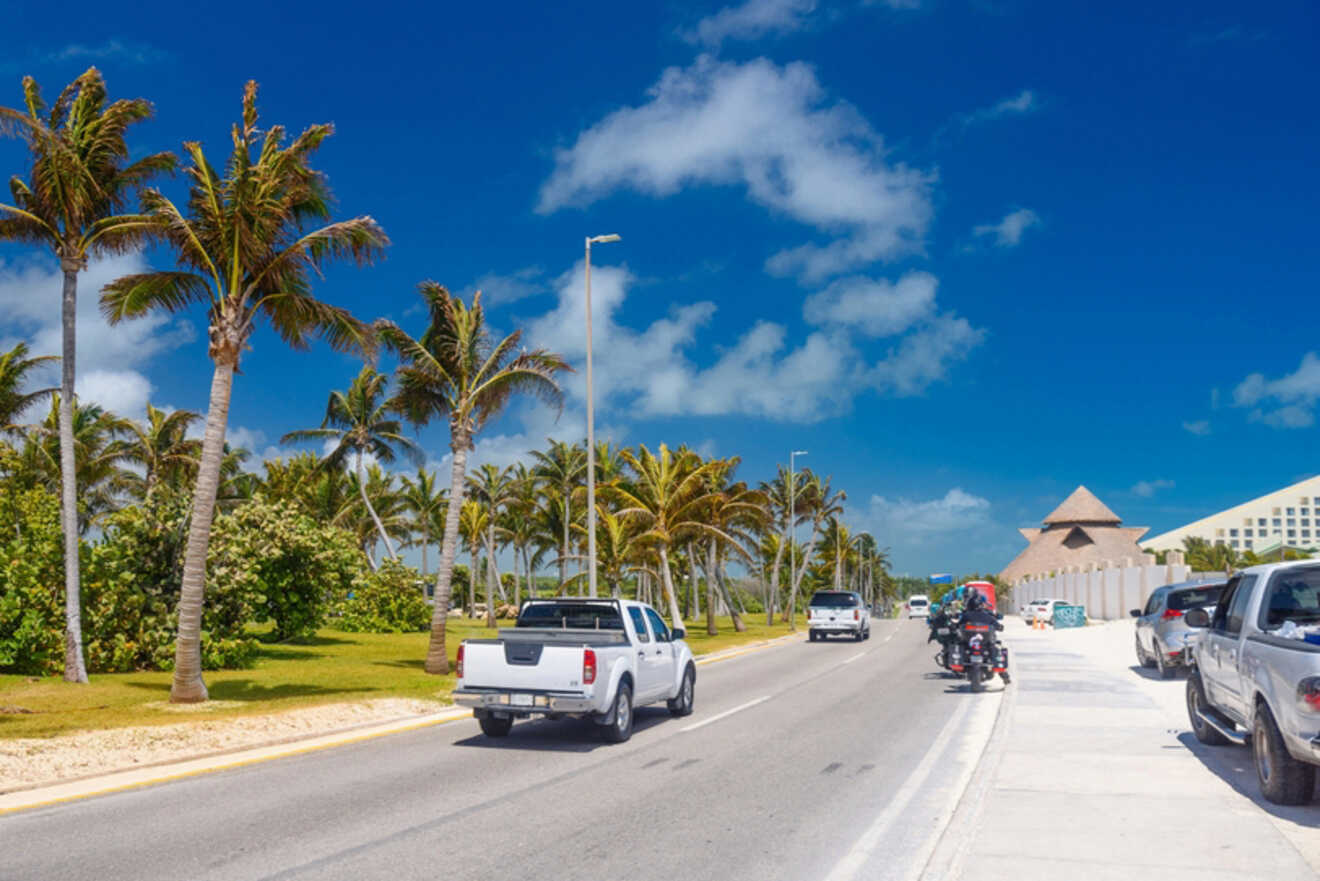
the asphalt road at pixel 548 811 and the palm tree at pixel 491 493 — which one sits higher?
the palm tree at pixel 491 493

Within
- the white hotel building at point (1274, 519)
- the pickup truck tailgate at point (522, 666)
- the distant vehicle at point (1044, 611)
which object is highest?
the white hotel building at point (1274, 519)

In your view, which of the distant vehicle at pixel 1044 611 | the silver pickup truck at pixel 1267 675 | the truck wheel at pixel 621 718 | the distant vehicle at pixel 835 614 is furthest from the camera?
the distant vehicle at pixel 1044 611

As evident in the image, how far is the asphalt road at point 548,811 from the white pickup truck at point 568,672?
1.50 feet

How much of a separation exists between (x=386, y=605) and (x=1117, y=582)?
39.0 meters

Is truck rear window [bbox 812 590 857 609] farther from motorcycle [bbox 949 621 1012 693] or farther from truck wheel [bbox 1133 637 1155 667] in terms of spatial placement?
motorcycle [bbox 949 621 1012 693]

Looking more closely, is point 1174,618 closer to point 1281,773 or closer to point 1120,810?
point 1281,773

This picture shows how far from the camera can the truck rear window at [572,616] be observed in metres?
14.4

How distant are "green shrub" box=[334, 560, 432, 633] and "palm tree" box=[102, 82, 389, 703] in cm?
2777

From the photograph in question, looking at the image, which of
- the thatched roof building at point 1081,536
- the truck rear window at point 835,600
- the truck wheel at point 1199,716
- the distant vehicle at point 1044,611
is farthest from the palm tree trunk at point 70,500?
the thatched roof building at point 1081,536

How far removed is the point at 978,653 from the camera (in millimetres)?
18594

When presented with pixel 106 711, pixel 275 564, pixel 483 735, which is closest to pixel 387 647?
pixel 275 564

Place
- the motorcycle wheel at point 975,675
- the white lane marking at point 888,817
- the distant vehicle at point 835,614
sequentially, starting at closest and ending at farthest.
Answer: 1. the white lane marking at point 888,817
2. the motorcycle wheel at point 975,675
3. the distant vehicle at point 835,614

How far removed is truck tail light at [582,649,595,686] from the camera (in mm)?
11938

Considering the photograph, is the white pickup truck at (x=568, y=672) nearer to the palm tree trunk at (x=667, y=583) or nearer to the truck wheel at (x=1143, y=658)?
the truck wheel at (x=1143, y=658)
